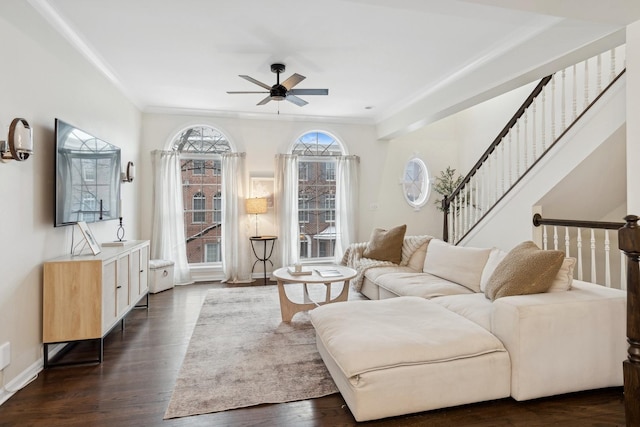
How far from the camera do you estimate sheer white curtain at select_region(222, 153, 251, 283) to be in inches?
222

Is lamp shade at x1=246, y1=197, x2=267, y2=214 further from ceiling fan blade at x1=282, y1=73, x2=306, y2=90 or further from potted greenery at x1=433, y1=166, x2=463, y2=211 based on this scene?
potted greenery at x1=433, y1=166, x2=463, y2=211

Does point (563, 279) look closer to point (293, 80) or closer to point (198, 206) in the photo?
point (293, 80)

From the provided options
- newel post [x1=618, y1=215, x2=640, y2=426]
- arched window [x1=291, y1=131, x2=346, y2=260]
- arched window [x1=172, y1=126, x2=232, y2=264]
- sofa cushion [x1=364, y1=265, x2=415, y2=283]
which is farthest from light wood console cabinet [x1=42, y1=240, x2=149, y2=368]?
arched window [x1=291, y1=131, x2=346, y2=260]

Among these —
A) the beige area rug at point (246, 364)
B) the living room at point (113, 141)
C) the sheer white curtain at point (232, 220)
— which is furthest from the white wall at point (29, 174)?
the sheer white curtain at point (232, 220)

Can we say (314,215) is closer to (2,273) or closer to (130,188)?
(130,188)

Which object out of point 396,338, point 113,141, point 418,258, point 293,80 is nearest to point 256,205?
point 113,141

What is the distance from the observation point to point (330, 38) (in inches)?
127

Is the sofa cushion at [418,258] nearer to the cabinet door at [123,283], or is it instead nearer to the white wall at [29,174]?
the cabinet door at [123,283]

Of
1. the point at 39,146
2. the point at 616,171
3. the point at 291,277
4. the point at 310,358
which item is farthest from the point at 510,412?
the point at 39,146

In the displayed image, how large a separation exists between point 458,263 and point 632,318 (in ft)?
5.47

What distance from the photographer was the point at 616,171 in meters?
3.40

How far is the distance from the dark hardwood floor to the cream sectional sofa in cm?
7

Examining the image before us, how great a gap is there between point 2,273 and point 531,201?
4.59 m

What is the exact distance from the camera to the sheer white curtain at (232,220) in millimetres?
5637
